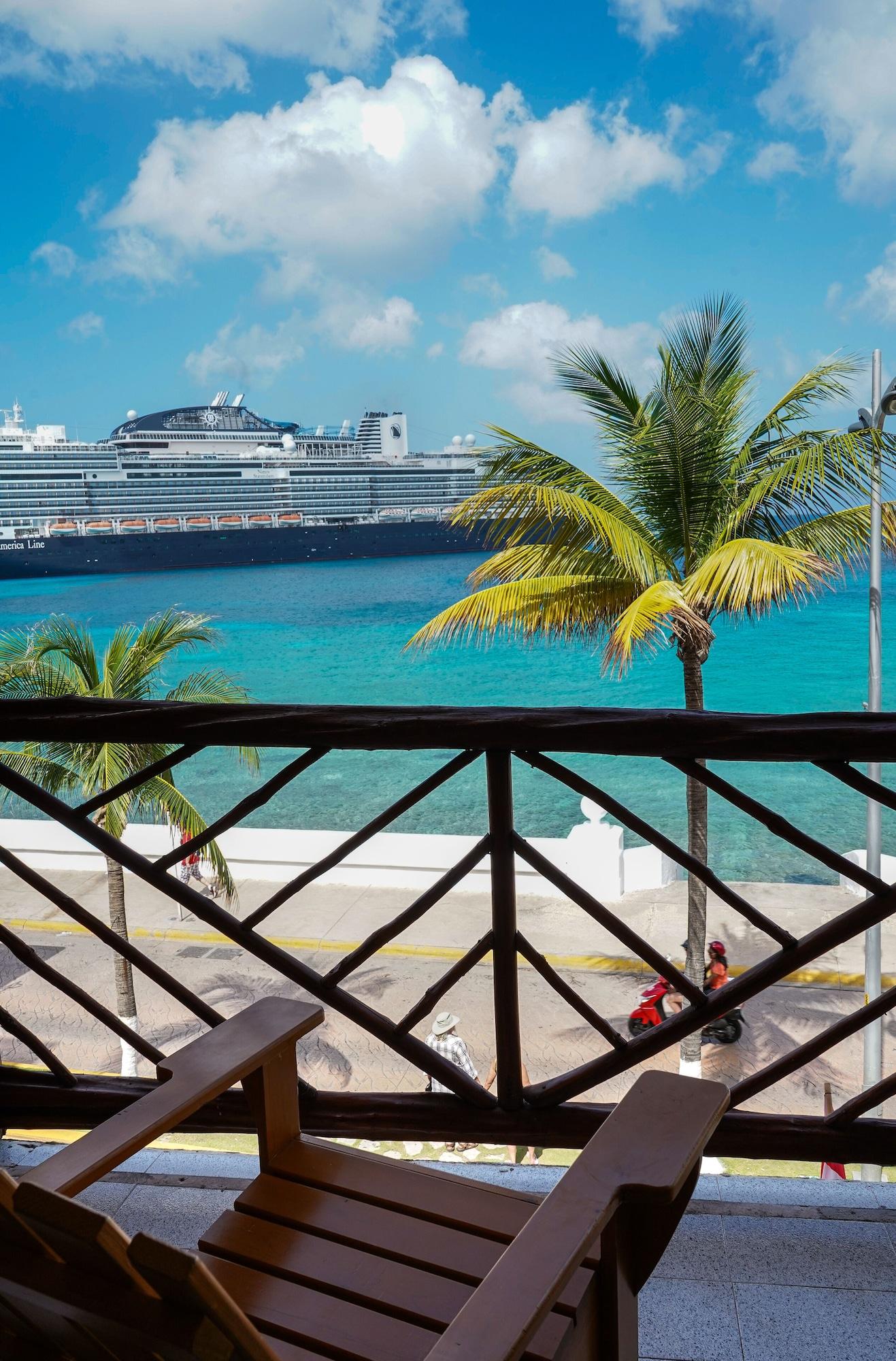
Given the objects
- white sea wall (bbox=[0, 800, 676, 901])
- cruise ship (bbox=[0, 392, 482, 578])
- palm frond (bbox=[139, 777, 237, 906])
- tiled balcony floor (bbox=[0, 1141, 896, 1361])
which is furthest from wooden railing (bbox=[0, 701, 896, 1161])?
cruise ship (bbox=[0, 392, 482, 578])

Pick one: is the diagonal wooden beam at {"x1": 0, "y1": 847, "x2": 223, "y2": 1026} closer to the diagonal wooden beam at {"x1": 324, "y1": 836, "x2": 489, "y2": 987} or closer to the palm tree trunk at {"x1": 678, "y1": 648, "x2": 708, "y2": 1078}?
the diagonal wooden beam at {"x1": 324, "y1": 836, "x2": 489, "y2": 987}

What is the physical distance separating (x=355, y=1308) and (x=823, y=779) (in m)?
29.1

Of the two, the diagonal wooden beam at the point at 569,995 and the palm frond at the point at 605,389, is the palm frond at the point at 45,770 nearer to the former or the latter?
the palm frond at the point at 605,389

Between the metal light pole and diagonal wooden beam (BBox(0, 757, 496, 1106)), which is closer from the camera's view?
diagonal wooden beam (BBox(0, 757, 496, 1106))

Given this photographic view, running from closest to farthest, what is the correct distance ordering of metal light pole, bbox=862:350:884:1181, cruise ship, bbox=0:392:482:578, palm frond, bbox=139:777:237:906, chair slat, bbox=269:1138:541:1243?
chair slat, bbox=269:1138:541:1243, metal light pole, bbox=862:350:884:1181, palm frond, bbox=139:777:237:906, cruise ship, bbox=0:392:482:578

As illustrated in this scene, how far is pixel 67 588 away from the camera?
5981 centimetres

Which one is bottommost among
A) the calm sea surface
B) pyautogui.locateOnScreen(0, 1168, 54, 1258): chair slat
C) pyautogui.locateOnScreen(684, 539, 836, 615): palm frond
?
the calm sea surface

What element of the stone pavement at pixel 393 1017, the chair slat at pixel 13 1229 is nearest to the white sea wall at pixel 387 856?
the stone pavement at pixel 393 1017

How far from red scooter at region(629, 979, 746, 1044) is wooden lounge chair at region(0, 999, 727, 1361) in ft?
14.5

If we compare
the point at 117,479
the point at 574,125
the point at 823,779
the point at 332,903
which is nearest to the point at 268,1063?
the point at 332,903

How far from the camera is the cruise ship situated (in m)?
57.1

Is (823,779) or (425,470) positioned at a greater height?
(425,470)

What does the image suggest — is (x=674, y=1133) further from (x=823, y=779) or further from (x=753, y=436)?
(x=823, y=779)

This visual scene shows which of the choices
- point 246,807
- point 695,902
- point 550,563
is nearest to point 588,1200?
point 246,807
